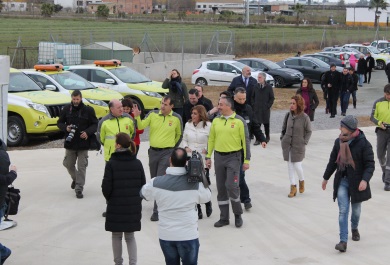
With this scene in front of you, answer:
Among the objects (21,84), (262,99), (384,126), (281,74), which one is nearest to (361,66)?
(281,74)

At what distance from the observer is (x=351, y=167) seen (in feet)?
29.1

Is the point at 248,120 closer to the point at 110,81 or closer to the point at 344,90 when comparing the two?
the point at 110,81

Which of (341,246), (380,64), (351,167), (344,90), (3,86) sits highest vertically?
(3,86)

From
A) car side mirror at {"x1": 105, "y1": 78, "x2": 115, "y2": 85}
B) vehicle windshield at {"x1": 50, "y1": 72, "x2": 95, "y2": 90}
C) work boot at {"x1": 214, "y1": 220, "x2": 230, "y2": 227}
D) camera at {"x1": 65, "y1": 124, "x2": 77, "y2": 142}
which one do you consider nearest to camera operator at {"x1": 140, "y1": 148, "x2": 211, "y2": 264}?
work boot at {"x1": 214, "y1": 220, "x2": 230, "y2": 227}

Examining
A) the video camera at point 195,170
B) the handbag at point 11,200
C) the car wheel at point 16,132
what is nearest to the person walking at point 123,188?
the video camera at point 195,170

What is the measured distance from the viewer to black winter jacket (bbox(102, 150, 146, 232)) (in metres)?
7.68

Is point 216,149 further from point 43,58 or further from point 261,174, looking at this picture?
point 43,58

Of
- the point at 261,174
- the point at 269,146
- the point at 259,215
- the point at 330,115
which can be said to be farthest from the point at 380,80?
the point at 259,215

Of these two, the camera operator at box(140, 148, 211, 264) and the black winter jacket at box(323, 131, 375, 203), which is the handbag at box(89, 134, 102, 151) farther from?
the camera operator at box(140, 148, 211, 264)

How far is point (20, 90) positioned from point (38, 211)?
23.5 ft

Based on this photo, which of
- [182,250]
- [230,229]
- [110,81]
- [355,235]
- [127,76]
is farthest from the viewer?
[127,76]

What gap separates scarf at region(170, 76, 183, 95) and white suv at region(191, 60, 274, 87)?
51.6 ft

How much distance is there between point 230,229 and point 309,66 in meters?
26.4

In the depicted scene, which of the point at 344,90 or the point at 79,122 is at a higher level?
Answer: the point at 79,122
